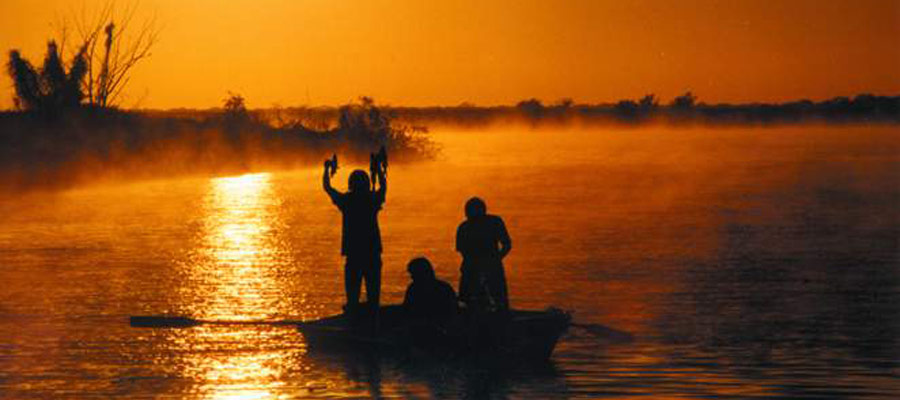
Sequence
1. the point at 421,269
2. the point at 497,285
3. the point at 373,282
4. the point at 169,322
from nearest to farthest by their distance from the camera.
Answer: the point at 421,269, the point at 497,285, the point at 373,282, the point at 169,322

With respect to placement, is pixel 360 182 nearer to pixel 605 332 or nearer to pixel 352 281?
pixel 352 281

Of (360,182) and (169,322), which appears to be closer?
(360,182)

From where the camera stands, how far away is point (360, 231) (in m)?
17.4

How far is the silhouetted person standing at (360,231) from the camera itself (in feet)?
56.5

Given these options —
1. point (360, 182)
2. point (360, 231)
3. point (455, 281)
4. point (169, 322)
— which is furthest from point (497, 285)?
point (455, 281)

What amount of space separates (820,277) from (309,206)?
23887 mm

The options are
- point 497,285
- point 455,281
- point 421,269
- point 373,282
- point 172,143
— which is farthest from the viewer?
point 172,143

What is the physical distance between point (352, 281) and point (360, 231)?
1.97 ft

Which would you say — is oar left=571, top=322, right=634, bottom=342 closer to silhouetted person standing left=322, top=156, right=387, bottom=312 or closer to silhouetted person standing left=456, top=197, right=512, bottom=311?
silhouetted person standing left=456, top=197, right=512, bottom=311

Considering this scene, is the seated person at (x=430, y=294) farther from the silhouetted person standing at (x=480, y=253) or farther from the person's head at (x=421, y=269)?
the silhouetted person standing at (x=480, y=253)

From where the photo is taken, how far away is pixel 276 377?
16.0 m

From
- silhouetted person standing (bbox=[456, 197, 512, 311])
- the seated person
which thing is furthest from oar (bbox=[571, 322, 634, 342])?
the seated person

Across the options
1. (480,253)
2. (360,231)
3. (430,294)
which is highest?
(360,231)

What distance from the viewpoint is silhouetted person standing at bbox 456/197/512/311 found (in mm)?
17125
